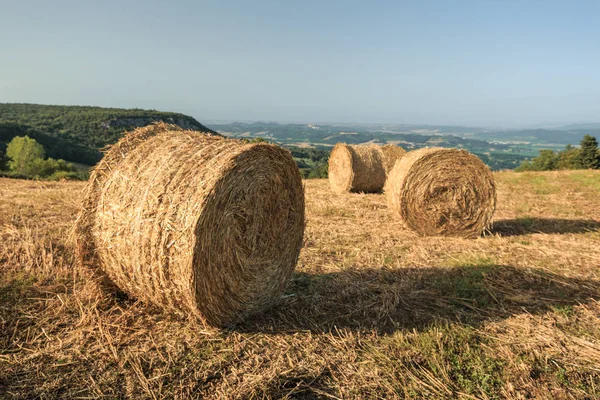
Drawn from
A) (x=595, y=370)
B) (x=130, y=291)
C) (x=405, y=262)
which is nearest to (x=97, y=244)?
(x=130, y=291)

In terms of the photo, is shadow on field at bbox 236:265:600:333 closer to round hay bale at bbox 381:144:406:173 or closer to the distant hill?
round hay bale at bbox 381:144:406:173

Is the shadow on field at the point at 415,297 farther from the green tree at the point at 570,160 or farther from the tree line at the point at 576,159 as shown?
the green tree at the point at 570,160

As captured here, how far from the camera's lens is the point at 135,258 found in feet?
13.4

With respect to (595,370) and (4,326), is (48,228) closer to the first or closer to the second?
(4,326)

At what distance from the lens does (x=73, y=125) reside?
70.1 m

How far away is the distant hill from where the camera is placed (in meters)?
55.0

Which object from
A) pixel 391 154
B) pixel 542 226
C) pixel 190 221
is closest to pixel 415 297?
pixel 190 221

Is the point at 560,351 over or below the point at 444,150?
below

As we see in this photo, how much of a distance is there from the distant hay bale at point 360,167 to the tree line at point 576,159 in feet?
89.0

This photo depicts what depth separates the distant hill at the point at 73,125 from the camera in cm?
5499

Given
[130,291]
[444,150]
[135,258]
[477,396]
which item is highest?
[444,150]

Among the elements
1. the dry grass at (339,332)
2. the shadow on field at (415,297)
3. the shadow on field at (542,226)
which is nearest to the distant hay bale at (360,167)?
the shadow on field at (542,226)

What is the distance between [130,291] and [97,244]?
0.65m

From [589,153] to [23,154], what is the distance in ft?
194
